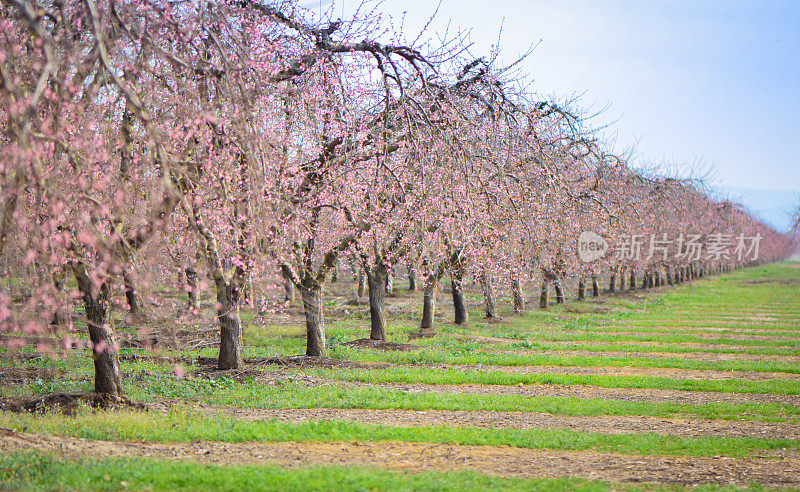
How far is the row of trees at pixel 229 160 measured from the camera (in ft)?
21.4

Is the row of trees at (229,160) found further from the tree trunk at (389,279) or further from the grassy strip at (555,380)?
the grassy strip at (555,380)

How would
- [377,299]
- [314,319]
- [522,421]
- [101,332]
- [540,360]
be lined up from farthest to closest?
[377,299] < [540,360] < [314,319] < [522,421] < [101,332]

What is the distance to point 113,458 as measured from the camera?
308 inches

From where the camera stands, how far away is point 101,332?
10891mm

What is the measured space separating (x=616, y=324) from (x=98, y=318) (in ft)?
75.9

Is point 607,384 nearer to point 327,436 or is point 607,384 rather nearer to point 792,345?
point 327,436

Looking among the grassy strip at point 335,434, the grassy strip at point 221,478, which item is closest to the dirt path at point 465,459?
the grassy strip at point 335,434

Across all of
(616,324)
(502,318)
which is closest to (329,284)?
(502,318)

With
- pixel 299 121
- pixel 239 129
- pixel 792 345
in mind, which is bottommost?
pixel 792 345

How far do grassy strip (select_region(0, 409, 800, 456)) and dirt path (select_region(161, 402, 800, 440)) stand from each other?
1.68ft

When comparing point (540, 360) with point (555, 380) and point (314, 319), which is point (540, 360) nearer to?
point (555, 380)

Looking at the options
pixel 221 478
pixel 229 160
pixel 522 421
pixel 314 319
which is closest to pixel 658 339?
pixel 314 319

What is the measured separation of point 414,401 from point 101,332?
221 inches

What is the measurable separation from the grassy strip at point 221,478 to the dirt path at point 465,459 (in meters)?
0.43
